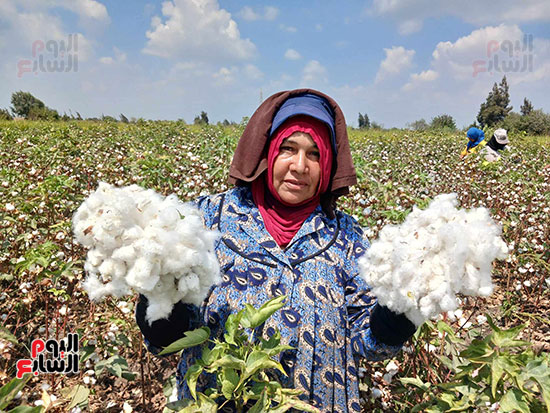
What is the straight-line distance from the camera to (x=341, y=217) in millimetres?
1412

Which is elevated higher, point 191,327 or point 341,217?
point 341,217

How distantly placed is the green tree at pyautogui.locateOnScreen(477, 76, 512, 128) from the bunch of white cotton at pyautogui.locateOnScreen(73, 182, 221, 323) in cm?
4410

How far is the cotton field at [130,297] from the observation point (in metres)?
1.70

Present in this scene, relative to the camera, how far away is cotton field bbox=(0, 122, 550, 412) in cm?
170

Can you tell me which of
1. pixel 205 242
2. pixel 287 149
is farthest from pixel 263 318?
pixel 287 149

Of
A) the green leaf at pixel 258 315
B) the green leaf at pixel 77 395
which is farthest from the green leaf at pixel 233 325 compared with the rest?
the green leaf at pixel 77 395

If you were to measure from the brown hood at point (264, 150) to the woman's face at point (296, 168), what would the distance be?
0.24ft

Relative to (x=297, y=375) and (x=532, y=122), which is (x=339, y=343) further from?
(x=532, y=122)

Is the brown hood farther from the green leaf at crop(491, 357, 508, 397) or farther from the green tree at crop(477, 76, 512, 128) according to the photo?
the green tree at crop(477, 76, 512, 128)

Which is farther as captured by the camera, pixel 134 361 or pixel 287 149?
pixel 134 361

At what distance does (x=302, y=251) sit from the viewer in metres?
1.25

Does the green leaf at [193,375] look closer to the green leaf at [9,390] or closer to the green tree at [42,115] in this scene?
the green leaf at [9,390]

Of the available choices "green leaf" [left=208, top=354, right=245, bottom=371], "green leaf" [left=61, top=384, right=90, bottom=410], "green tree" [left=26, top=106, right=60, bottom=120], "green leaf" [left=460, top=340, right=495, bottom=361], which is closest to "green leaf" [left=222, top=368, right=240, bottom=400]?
"green leaf" [left=208, top=354, right=245, bottom=371]

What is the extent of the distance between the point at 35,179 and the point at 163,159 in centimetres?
119
